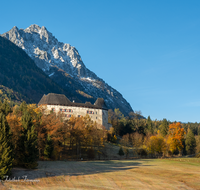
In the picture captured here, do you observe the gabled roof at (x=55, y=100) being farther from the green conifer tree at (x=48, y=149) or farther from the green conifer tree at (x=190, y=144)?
the green conifer tree at (x=190, y=144)

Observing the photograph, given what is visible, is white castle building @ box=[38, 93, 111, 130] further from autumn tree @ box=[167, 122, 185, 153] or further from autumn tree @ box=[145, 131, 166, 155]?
autumn tree @ box=[167, 122, 185, 153]

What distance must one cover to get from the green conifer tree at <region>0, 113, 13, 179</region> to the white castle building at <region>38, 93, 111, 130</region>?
71.6 m

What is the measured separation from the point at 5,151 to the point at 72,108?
259 feet

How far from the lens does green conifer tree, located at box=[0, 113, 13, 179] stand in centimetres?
2622

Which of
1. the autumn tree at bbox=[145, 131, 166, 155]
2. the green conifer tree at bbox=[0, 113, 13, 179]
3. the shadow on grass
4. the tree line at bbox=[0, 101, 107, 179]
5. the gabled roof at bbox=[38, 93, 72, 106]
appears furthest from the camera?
the gabled roof at bbox=[38, 93, 72, 106]

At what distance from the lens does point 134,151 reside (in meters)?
88.2

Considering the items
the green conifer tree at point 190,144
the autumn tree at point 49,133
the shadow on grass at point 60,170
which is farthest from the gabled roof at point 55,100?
the shadow on grass at point 60,170

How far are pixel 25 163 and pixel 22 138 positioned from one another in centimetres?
375

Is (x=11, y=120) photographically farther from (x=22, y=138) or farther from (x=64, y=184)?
(x=64, y=184)

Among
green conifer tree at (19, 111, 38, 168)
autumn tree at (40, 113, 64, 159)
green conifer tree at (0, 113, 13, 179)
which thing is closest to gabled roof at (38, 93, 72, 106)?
autumn tree at (40, 113, 64, 159)

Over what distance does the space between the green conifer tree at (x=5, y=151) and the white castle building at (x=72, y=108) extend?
71620 millimetres

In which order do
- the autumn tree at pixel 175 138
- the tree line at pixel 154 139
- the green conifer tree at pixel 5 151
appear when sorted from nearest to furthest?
the green conifer tree at pixel 5 151
the tree line at pixel 154 139
the autumn tree at pixel 175 138

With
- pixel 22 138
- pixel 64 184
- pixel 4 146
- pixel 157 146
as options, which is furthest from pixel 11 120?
pixel 157 146

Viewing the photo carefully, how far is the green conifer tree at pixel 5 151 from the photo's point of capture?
26.2 m
